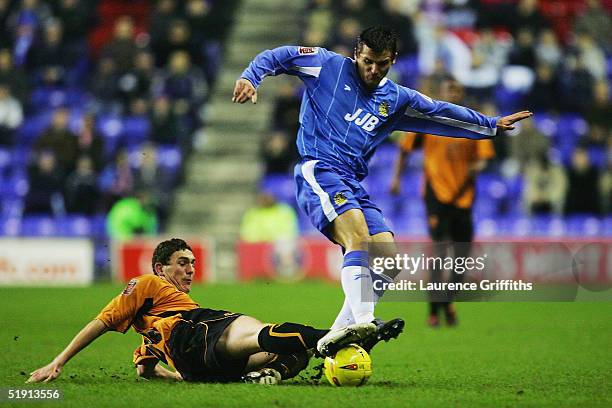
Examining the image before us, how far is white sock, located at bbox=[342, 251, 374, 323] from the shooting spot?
21.7 feet

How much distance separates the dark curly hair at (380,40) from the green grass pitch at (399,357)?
2042 mm

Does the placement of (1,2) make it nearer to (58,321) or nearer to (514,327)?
(58,321)

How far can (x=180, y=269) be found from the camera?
673 cm

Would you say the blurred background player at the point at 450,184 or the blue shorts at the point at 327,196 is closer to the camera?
the blue shorts at the point at 327,196

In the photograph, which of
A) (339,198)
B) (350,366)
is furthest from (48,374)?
(339,198)

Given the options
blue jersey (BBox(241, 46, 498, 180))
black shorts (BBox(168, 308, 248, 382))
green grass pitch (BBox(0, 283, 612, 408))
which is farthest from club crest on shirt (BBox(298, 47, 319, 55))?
green grass pitch (BBox(0, 283, 612, 408))

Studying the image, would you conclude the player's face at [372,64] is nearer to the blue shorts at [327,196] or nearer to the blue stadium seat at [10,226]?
the blue shorts at [327,196]

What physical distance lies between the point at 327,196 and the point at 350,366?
3.58 feet

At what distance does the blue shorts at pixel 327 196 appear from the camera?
6.81m

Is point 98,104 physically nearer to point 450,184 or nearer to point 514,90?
point 514,90

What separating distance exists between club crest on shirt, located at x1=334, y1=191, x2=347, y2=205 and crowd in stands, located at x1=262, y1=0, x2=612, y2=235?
9.59m

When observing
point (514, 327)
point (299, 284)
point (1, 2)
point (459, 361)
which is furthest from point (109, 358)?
point (1, 2)

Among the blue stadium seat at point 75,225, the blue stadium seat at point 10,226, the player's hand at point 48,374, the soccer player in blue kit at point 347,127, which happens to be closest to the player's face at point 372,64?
the soccer player in blue kit at point 347,127

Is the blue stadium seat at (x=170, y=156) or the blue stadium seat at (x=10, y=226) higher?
the blue stadium seat at (x=170, y=156)
